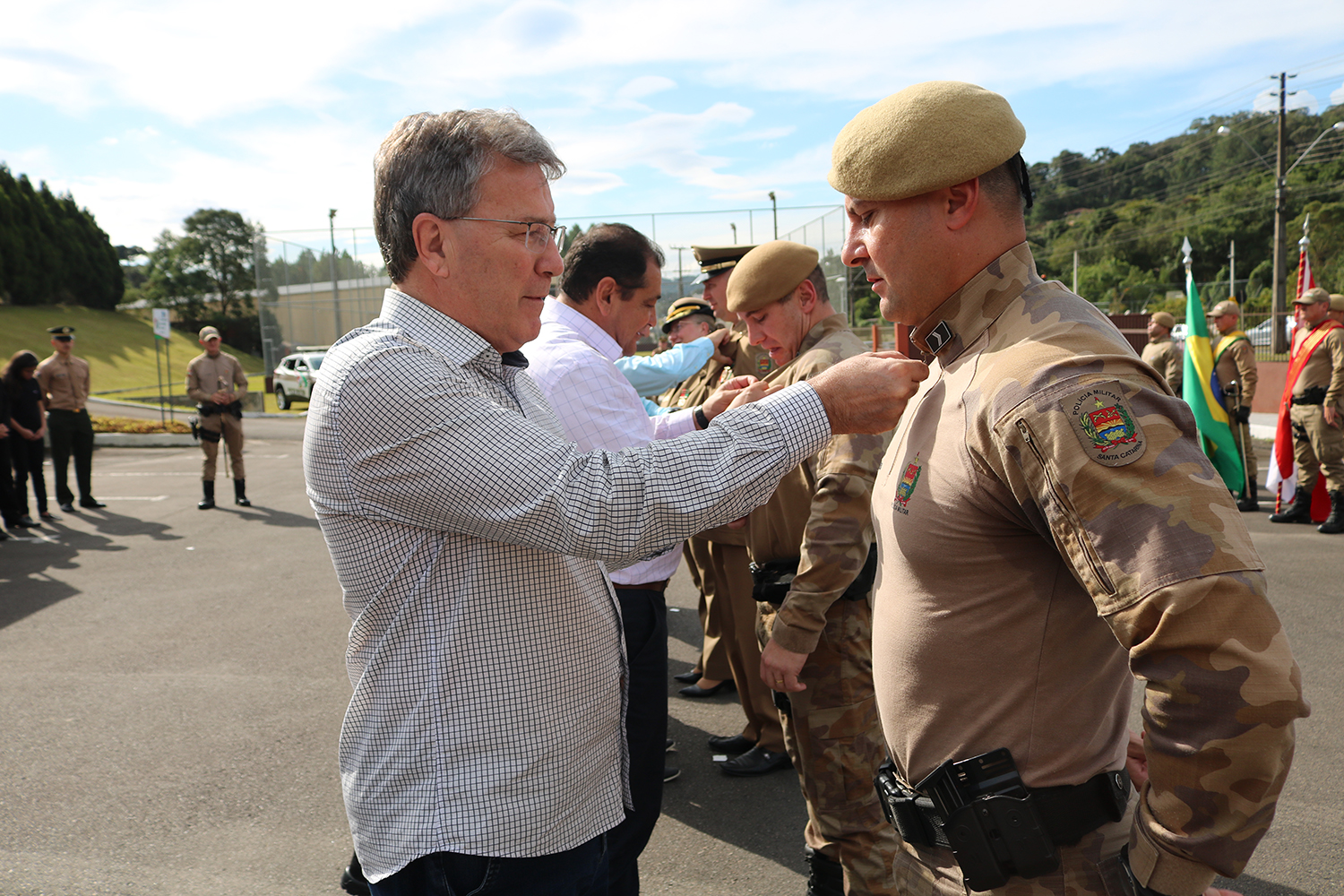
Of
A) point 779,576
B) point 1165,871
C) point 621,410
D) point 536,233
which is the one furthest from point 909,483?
point 779,576

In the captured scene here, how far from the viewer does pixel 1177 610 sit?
1118mm

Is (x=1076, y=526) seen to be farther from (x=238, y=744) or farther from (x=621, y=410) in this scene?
(x=238, y=744)

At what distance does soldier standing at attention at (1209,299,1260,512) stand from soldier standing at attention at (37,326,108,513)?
13314 millimetres

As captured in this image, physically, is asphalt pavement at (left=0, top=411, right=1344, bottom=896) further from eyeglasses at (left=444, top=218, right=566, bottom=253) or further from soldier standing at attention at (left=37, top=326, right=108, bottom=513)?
soldier standing at attention at (left=37, top=326, right=108, bottom=513)

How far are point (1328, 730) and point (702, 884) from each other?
299cm

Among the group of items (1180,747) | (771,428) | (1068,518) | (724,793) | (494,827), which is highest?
(771,428)

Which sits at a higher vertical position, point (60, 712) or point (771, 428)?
point (771, 428)

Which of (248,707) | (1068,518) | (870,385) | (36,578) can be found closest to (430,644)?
(870,385)

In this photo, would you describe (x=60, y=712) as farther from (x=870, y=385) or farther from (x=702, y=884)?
(x=870, y=385)

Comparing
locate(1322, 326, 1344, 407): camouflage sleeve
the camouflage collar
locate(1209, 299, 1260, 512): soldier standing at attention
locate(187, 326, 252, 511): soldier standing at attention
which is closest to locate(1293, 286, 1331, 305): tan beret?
locate(1322, 326, 1344, 407): camouflage sleeve

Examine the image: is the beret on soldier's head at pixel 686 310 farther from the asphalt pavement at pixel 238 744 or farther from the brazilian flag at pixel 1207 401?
the brazilian flag at pixel 1207 401

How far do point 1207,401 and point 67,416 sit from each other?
1340cm

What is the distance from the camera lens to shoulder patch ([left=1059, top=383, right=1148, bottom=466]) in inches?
46.5

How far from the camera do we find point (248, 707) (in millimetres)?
4801
